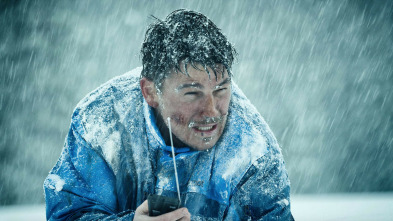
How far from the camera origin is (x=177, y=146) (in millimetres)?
1669

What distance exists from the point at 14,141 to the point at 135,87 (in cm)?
570

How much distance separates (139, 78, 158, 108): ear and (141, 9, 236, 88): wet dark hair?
3 cm

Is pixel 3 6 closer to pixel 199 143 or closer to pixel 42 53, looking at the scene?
pixel 42 53

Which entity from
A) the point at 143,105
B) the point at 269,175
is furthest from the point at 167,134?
the point at 269,175

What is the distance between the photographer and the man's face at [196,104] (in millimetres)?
1461

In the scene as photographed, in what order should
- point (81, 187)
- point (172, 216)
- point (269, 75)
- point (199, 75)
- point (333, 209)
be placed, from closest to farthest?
1. point (172, 216)
2. point (199, 75)
3. point (81, 187)
4. point (333, 209)
5. point (269, 75)

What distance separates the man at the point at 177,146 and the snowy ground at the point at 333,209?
1.04 m

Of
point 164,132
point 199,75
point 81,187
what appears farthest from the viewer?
point 164,132

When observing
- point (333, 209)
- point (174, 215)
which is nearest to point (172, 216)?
point (174, 215)

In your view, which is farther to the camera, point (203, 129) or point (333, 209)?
point (333, 209)

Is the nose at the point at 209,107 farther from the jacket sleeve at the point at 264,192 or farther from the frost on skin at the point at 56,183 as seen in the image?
the frost on skin at the point at 56,183

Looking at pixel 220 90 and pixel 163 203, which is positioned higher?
pixel 220 90

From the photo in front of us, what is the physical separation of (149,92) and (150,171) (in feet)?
1.03

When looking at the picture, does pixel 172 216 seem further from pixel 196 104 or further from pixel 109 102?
pixel 109 102
